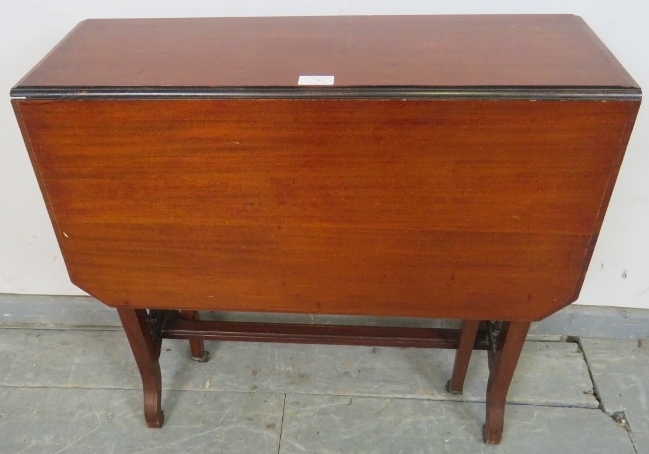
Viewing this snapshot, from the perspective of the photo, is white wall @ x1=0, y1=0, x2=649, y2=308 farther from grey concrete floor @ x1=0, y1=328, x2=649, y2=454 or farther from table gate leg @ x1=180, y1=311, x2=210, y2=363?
table gate leg @ x1=180, y1=311, x2=210, y2=363

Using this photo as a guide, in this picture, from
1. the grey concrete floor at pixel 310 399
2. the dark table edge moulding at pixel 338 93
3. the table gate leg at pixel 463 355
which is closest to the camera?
the dark table edge moulding at pixel 338 93

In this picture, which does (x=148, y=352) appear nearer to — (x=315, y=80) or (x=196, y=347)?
(x=196, y=347)

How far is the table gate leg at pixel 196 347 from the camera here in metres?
1.58

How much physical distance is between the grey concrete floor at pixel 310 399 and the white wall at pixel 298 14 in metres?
0.23

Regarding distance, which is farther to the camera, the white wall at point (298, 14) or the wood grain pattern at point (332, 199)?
the white wall at point (298, 14)

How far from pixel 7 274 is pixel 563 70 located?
1614 millimetres

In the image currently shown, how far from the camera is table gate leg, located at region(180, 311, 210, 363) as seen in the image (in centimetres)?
158

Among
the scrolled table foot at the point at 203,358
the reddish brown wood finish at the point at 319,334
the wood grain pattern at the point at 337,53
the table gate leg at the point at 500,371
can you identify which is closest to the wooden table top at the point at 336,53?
the wood grain pattern at the point at 337,53

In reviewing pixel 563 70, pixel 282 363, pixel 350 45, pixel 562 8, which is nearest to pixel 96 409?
pixel 282 363

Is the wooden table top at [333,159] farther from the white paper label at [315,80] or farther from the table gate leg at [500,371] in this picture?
the table gate leg at [500,371]

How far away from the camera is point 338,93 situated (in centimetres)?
88

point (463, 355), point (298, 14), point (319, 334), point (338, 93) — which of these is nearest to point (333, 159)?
point (338, 93)

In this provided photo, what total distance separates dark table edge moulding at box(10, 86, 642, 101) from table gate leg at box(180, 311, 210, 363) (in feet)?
2.62

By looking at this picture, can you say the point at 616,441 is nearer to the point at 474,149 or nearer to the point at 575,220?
the point at 575,220
